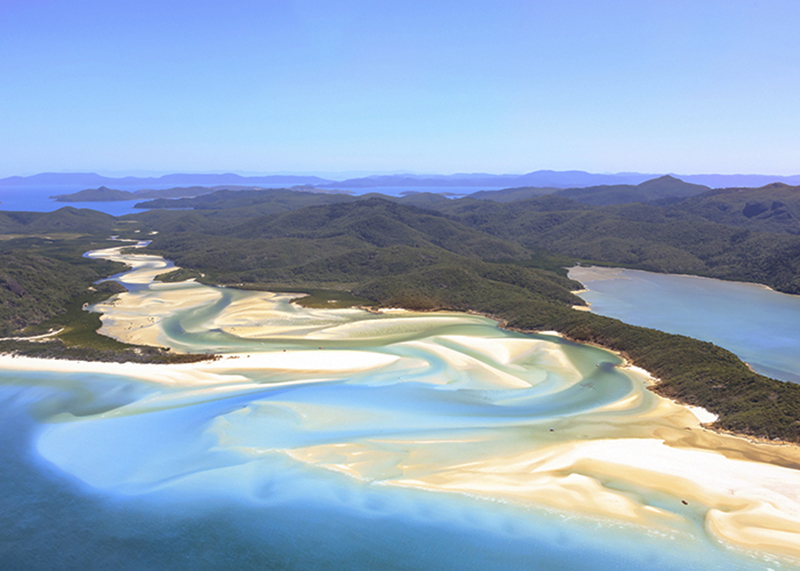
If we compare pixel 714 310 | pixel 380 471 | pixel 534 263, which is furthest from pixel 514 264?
pixel 380 471

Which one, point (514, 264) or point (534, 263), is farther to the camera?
point (534, 263)

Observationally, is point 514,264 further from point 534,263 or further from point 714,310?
point 714,310

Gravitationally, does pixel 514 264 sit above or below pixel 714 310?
above

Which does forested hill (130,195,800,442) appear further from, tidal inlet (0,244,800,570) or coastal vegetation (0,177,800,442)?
tidal inlet (0,244,800,570)

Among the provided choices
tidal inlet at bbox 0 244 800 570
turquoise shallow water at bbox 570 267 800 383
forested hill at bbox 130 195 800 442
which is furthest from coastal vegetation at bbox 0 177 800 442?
turquoise shallow water at bbox 570 267 800 383

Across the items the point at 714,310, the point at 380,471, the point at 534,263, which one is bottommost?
the point at 380,471

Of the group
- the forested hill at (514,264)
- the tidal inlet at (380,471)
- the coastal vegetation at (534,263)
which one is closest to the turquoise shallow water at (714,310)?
the coastal vegetation at (534,263)

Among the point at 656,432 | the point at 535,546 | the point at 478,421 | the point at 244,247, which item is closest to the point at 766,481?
the point at 656,432
